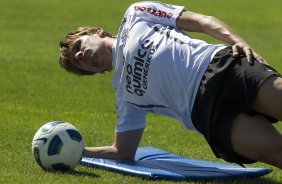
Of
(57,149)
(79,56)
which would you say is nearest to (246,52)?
(79,56)

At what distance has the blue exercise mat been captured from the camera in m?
7.39

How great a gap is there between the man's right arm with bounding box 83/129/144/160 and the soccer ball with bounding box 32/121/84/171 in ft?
1.52

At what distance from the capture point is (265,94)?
667 centimetres

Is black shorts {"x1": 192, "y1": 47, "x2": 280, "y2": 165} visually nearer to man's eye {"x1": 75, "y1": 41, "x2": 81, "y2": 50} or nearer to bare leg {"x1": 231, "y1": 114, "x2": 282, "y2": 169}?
bare leg {"x1": 231, "y1": 114, "x2": 282, "y2": 169}

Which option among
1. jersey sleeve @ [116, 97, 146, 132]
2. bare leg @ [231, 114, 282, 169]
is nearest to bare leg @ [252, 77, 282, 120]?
bare leg @ [231, 114, 282, 169]

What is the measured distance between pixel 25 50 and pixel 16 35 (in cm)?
219

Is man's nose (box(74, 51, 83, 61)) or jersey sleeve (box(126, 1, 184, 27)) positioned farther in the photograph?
man's nose (box(74, 51, 83, 61))

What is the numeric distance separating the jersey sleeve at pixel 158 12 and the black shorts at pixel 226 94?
2.20 ft

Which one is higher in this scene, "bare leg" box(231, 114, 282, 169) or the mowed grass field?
"bare leg" box(231, 114, 282, 169)

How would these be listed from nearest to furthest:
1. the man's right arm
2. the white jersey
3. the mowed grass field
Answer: the white jersey, the mowed grass field, the man's right arm

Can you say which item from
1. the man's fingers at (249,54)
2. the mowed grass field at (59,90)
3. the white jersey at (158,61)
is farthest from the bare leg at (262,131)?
the mowed grass field at (59,90)

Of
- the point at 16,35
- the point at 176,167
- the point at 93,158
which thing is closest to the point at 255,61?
the point at 176,167

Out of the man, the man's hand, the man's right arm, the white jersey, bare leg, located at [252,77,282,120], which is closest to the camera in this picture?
bare leg, located at [252,77,282,120]

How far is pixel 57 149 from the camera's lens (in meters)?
7.45
